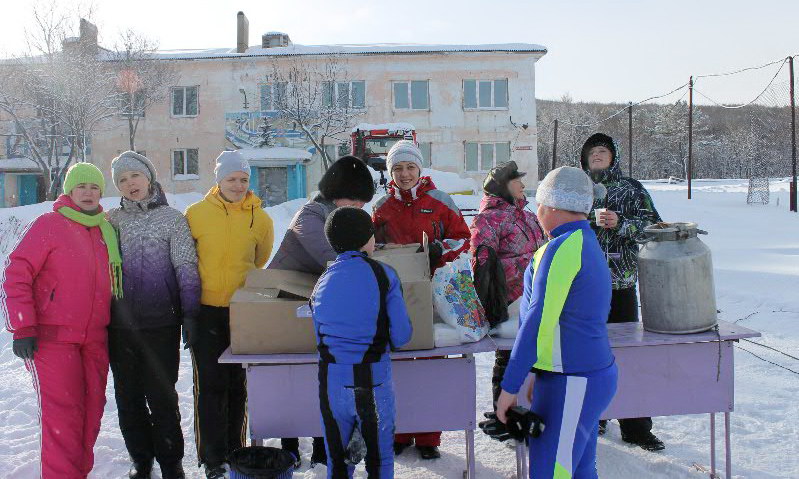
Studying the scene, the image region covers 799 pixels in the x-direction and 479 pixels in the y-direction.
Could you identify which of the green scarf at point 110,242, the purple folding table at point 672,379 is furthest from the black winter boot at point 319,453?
the green scarf at point 110,242

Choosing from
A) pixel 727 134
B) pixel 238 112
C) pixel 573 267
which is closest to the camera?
pixel 573 267

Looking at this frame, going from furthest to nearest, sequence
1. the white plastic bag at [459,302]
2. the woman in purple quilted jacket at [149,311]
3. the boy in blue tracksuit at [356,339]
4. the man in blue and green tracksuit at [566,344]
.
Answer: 1. the woman in purple quilted jacket at [149,311]
2. the white plastic bag at [459,302]
3. the boy in blue tracksuit at [356,339]
4. the man in blue and green tracksuit at [566,344]

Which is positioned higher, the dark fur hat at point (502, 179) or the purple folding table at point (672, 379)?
the dark fur hat at point (502, 179)

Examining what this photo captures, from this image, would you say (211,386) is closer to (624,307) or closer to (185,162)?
(624,307)

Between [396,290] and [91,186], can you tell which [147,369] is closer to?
[91,186]

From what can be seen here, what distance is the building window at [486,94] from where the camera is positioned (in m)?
27.2

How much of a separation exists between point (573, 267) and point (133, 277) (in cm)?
237

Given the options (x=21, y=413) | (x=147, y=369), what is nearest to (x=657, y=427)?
(x=147, y=369)

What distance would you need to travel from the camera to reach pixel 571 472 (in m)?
2.44

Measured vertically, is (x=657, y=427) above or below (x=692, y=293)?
below

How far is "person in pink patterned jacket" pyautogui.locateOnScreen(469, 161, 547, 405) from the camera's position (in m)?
3.67

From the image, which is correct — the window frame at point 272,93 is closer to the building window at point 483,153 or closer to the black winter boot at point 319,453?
the building window at point 483,153

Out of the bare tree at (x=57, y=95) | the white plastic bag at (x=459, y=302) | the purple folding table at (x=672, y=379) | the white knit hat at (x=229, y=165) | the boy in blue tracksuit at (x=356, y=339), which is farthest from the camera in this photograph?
the bare tree at (x=57, y=95)

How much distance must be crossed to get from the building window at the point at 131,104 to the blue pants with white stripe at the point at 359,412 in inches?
1043
